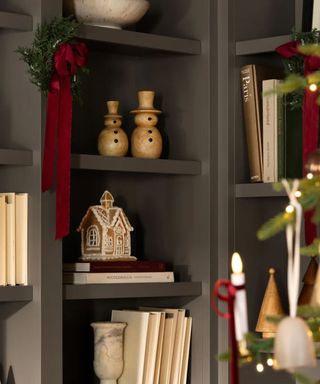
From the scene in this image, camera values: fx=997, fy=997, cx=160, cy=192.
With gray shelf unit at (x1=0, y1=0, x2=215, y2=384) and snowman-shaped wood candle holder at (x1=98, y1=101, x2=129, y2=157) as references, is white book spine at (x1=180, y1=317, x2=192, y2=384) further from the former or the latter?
snowman-shaped wood candle holder at (x1=98, y1=101, x2=129, y2=157)

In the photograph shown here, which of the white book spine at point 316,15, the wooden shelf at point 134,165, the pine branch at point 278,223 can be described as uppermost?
the white book spine at point 316,15

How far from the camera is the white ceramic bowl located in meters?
2.73

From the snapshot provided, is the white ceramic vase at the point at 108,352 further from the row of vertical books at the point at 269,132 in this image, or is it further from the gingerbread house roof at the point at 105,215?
the row of vertical books at the point at 269,132

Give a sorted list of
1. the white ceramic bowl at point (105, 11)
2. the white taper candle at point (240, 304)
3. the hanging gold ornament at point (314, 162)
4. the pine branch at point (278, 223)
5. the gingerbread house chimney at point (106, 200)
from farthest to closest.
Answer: the gingerbread house chimney at point (106, 200), the white ceramic bowl at point (105, 11), the hanging gold ornament at point (314, 162), the pine branch at point (278, 223), the white taper candle at point (240, 304)

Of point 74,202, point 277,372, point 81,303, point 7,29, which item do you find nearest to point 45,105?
point 7,29

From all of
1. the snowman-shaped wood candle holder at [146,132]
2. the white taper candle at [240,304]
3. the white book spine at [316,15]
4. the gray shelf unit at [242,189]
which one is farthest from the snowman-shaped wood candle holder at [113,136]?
the white taper candle at [240,304]

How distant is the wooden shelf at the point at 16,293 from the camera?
8.22 ft

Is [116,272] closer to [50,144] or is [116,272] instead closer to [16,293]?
[16,293]

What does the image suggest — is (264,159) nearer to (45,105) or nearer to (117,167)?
(117,167)

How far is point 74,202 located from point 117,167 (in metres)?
0.30

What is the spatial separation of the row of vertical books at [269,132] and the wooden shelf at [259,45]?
0.15ft

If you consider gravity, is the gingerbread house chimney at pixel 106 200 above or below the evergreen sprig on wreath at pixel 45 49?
below

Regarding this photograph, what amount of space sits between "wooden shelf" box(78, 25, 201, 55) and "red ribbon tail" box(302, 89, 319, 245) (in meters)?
0.41

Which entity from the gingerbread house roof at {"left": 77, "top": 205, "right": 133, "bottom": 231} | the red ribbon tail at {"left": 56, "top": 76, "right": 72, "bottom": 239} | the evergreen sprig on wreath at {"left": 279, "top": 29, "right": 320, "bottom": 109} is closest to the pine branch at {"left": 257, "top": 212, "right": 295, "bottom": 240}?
the red ribbon tail at {"left": 56, "top": 76, "right": 72, "bottom": 239}
